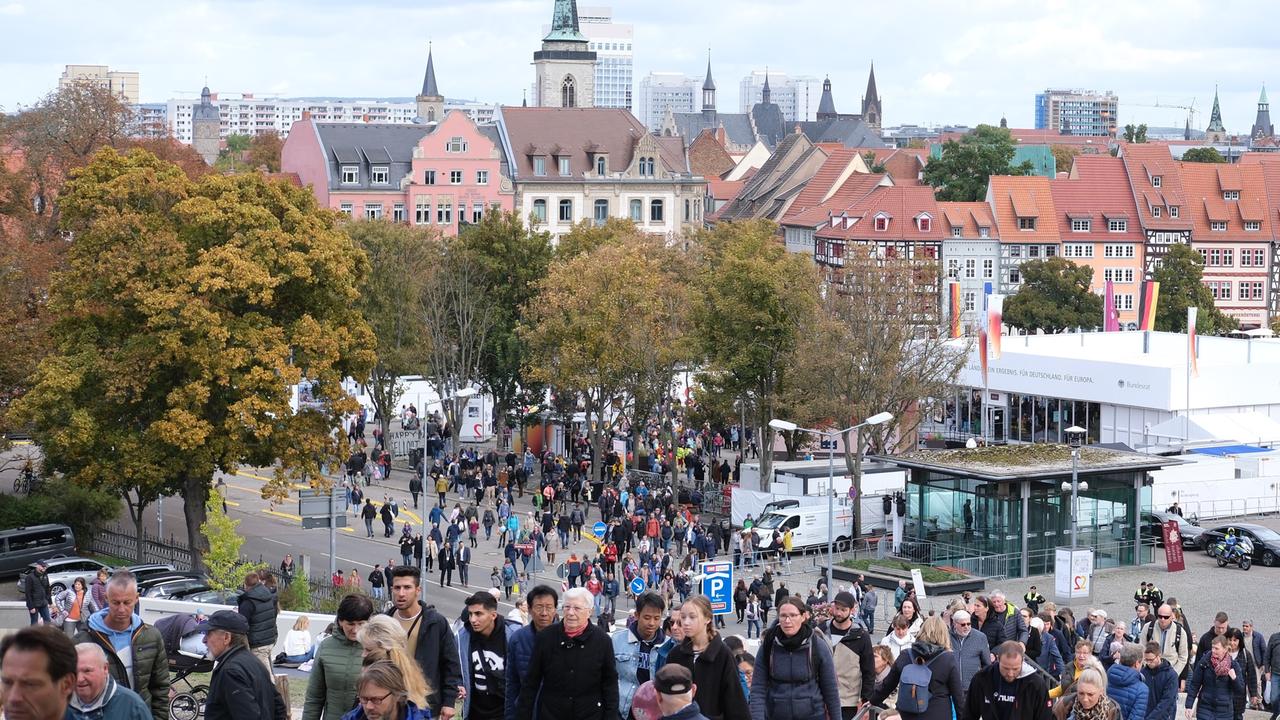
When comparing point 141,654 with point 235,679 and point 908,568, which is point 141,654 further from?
point 908,568

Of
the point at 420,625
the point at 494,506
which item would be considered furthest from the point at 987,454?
the point at 420,625

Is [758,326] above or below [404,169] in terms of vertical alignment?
below

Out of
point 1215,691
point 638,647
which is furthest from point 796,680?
point 1215,691

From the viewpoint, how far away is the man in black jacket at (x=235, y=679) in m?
11.1

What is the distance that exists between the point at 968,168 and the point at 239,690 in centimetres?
11825

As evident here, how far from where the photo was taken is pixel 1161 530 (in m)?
48.4

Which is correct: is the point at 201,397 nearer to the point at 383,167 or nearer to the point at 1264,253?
the point at 383,167

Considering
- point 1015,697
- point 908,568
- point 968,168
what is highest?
point 968,168

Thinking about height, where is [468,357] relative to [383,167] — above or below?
below

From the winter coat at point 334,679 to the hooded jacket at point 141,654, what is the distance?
1358mm

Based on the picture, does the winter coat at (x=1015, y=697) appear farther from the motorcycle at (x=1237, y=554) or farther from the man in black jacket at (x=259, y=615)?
the motorcycle at (x=1237, y=554)

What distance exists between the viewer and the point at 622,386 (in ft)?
199

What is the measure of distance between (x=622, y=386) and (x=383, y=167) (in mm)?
48800

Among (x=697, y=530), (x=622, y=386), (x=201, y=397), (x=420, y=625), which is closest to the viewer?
(x=420, y=625)
